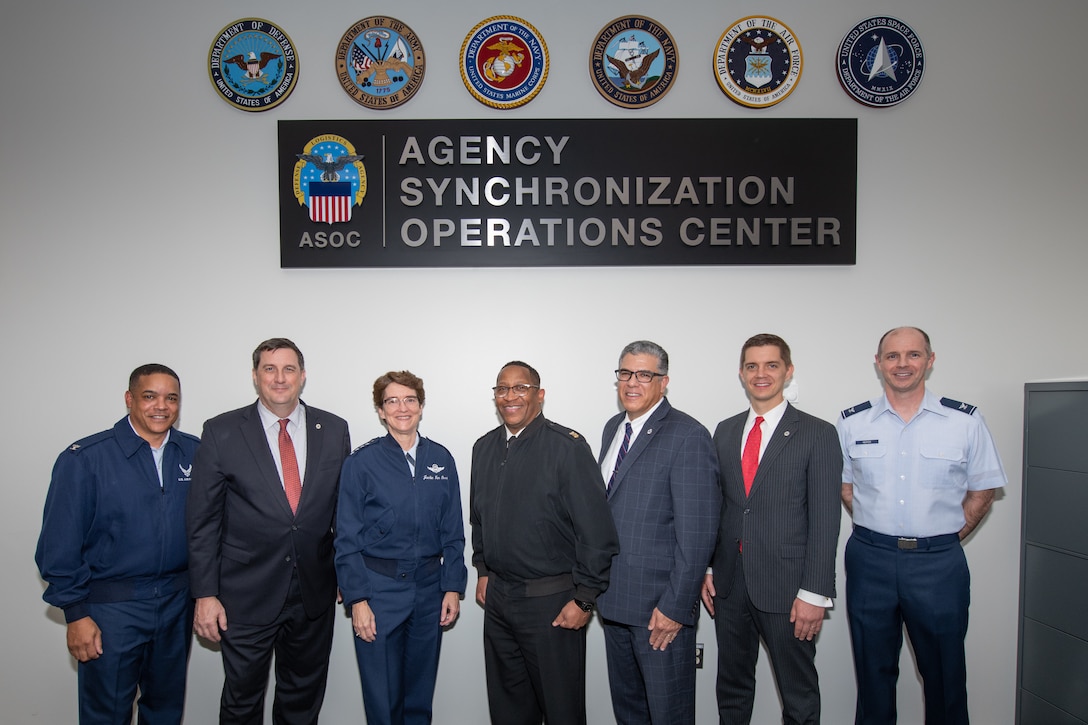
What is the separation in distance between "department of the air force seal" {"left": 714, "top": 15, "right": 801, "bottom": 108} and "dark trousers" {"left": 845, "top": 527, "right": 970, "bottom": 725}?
2.25m

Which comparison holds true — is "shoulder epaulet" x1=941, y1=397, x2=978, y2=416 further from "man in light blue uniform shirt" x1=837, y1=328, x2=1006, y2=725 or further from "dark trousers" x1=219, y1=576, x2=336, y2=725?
"dark trousers" x1=219, y1=576, x2=336, y2=725

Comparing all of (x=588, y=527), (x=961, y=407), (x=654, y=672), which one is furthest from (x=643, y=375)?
(x=961, y=407)

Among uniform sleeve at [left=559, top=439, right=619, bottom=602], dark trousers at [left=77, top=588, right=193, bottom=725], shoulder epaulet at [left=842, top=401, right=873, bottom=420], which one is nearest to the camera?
uniform sleeve at [left=559, top=439, right=619, bottom=602]

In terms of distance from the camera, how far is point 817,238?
311 cm

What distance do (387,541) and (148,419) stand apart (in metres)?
1.13

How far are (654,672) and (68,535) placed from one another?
7.68ft

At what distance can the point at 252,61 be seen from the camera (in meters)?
3.10

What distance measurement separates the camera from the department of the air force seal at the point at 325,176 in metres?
3.11

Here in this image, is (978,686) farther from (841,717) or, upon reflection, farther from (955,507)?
(955,507)

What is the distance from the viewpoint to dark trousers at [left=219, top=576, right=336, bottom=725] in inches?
95.2

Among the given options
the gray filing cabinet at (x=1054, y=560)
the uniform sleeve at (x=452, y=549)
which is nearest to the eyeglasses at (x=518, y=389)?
the uniform sleeve at (x=452, y=549)

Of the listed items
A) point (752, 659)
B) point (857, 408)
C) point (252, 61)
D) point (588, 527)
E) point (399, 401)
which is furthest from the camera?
point (252, 61)

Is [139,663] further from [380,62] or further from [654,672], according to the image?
[380,62]

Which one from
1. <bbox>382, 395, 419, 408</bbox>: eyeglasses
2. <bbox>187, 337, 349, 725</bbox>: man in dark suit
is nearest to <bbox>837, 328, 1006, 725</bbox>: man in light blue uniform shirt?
<bbox>382, 395, 419, 408</bbox>: eyeglasses
